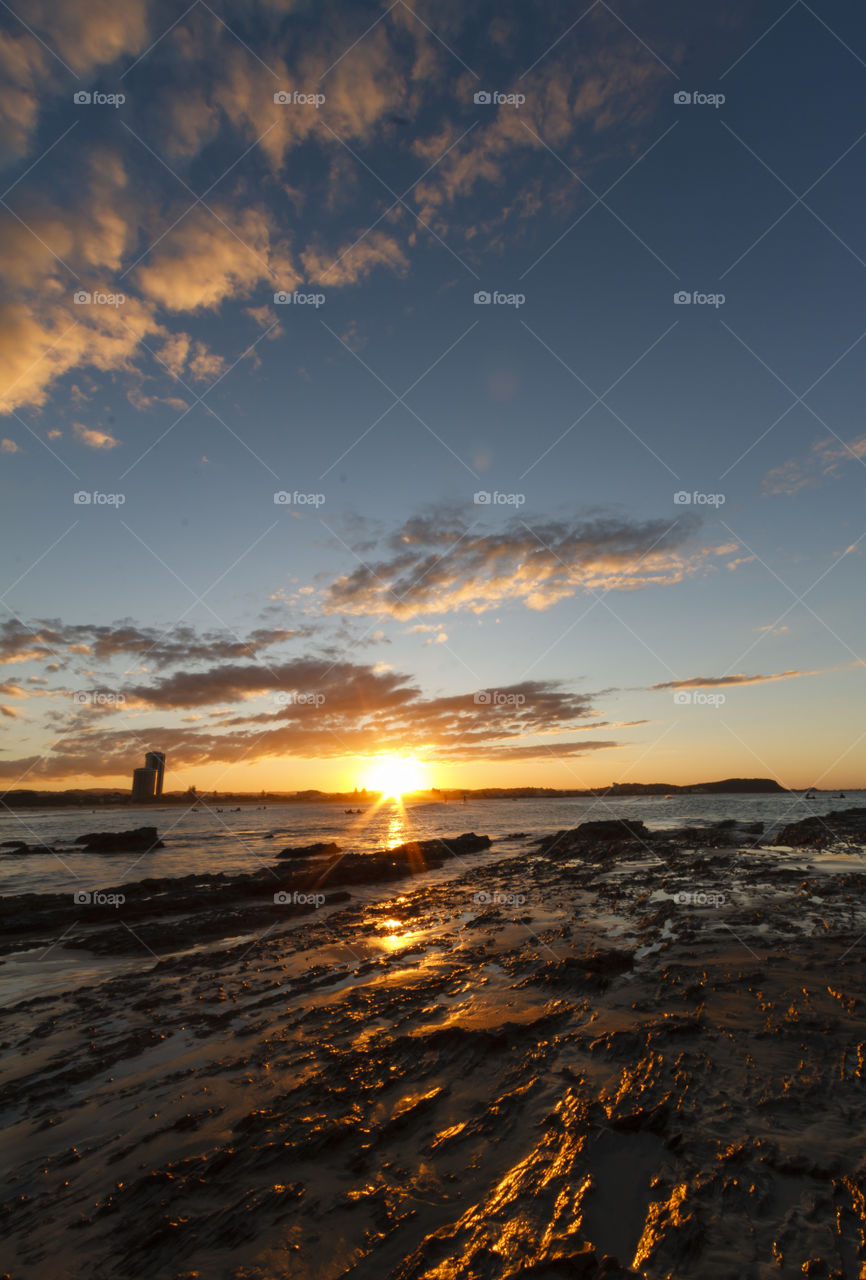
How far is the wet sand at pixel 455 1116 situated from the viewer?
4.62 metres

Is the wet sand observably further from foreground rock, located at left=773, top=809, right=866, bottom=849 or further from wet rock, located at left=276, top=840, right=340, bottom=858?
foreground rock, located at left=773, top=809, right=866, bottom=849

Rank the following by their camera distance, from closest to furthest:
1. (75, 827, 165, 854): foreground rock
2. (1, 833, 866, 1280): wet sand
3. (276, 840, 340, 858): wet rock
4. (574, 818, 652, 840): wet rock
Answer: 1. (1, 833, 866, 1280): wet sand
2. (276, 840, 340, 858): wet rock
3. (574, 818, 652, 840): wet rock
4. (75, 827, 165, 854): foreground rock

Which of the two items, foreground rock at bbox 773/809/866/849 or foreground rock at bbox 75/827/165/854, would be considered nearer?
foreground rock at bbox 773/809/866/849

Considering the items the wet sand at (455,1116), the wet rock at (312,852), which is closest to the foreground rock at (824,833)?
the wet sand at (455,1116)

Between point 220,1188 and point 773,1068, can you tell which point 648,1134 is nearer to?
point 773,1068

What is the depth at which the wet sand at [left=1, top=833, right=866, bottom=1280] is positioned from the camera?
15.2 ft

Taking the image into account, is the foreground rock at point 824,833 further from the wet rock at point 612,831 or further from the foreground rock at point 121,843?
the foreground rock at point 121,843

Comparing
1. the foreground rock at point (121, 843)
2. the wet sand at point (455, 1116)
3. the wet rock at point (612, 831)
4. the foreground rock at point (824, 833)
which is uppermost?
the wet sand at point (455, 1116)

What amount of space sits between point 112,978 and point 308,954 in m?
4.74

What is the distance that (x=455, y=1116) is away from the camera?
652 cm

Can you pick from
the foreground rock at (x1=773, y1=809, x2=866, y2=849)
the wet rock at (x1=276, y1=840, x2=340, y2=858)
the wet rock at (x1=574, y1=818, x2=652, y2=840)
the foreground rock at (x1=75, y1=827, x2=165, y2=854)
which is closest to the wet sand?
the wet rock at (x1=276, y1=840, x2=340, y2=858)

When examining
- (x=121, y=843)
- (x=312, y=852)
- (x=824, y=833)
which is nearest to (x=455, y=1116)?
(x=312, y=852)

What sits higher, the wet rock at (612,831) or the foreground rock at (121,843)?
the wet rock at (612,831)

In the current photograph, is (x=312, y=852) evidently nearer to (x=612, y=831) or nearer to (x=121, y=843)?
(x=121, y=843)
